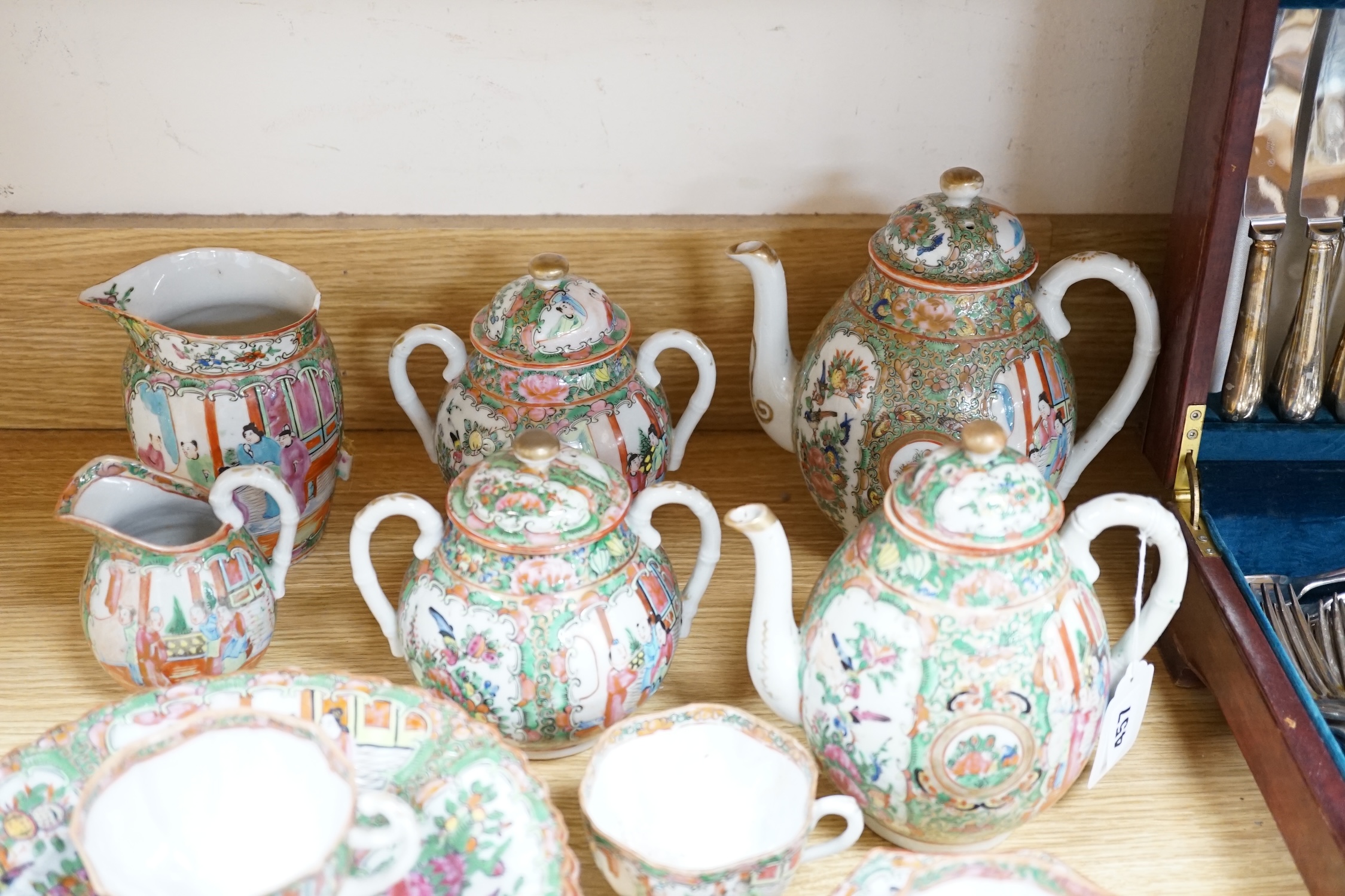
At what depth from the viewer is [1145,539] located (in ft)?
2.81

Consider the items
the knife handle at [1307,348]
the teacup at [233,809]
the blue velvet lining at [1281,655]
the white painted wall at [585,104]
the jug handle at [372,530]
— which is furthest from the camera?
the white painted wall at [585,104]

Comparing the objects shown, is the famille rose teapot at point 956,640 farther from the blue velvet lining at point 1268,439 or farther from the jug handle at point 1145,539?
the blue velvet lining at point 1268,439

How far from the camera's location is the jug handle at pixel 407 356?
1068 millimetres

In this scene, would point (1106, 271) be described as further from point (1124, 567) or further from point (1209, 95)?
point (1124, 567)

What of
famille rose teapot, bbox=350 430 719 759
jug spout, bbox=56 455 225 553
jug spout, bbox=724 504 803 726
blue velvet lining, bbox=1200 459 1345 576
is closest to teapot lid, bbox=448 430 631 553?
famille rose teapot, bbox=350 430 719 759

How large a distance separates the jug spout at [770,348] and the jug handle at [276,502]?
15.5 inches

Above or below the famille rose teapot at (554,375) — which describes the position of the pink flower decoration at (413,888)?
below

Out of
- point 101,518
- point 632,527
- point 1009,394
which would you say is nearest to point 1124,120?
point 1009,394

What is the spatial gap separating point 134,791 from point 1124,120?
0.96 metres

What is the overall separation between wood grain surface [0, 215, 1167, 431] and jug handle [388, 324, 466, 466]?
0.42 feet

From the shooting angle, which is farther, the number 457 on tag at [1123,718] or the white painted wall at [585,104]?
the white painted wall at [585,104]

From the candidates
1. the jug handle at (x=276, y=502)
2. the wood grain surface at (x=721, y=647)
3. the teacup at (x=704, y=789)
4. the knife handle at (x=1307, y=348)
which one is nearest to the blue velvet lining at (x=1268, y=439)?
the knife handle at (x=1307, y=348)

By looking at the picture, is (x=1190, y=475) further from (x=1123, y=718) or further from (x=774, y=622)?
(x=774, y=622)

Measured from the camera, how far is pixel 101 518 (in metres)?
0.95
